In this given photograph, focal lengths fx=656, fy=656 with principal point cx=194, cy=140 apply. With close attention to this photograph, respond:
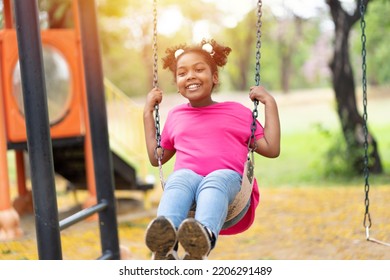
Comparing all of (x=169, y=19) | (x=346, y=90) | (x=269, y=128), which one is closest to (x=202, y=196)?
(x=269, y=128)

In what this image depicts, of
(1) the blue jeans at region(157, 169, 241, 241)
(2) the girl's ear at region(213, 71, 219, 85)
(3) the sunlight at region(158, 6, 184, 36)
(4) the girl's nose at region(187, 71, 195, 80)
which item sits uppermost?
(3) the sunlight at region(158, 6, 184, 36)

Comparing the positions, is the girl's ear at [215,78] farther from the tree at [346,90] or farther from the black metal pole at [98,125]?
the tree at [346,90]

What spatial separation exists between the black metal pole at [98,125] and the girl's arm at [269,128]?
184 centimetres

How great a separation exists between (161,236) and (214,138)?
1.75 ft

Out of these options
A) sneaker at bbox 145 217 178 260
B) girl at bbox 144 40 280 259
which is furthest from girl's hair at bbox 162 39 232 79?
sneaker at bbox 145 217 178 260

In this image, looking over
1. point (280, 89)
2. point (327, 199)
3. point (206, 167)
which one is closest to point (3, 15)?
point (327, 199)

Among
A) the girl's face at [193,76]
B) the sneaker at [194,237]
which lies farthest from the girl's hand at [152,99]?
the sneaker at [194,237]

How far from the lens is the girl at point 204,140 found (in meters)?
2.32

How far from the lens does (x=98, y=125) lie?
4184mm

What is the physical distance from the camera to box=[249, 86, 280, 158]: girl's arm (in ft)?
8.29

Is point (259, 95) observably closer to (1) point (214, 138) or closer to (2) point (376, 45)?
(1) point (214, 138)

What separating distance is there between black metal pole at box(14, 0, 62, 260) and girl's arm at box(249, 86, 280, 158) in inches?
37.5

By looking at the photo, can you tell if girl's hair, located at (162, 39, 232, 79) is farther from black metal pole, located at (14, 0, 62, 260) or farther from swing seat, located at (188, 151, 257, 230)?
black metal pole, located at (14, 0, 62, 260)

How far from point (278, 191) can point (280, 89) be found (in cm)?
1518
